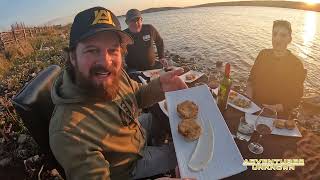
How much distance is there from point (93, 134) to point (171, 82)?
120cm

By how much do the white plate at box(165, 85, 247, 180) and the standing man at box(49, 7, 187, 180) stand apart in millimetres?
494

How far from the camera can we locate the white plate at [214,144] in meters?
1.87

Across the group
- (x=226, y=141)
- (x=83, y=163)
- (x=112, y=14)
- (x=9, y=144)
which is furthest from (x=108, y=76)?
(x=9, y=144)

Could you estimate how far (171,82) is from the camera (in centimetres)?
289

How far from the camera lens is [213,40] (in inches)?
760

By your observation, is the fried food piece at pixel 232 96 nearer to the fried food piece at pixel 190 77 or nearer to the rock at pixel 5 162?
the fried food piece at pixel 190 77

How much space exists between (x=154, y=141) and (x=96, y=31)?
1728 mm

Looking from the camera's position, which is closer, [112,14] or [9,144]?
[112,14]

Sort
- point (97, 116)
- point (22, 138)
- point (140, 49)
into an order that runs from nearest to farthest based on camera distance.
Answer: point (97, 116) < point (22, 138) < point (140, 49)

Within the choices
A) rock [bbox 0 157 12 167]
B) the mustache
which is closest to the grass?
rock [bbox 0 157 12 167]

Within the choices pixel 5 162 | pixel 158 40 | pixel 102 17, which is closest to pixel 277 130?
pixel 102 17

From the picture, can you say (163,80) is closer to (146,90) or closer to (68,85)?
(146,90)

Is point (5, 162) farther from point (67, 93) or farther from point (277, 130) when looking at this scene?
point (277, 130)

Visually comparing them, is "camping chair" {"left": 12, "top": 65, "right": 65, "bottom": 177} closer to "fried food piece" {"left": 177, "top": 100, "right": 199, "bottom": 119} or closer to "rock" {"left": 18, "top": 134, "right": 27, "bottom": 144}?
"fried food piece" {"left": 177, "top": 100, "right": 199, "bottom": 119}
